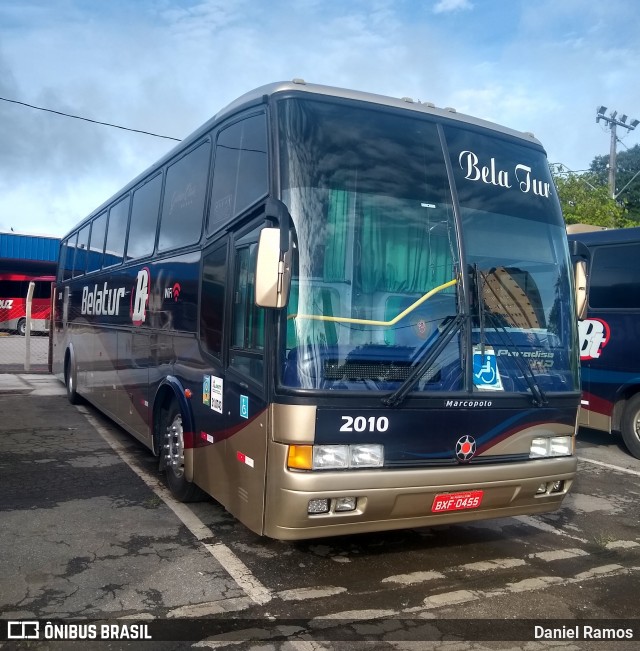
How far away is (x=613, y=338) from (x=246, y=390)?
716 cm

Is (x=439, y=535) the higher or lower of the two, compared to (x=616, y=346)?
lower

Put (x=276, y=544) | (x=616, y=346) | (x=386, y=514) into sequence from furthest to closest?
(x=616, y=346) < (x=276, y=544) < (x=386, y=514)

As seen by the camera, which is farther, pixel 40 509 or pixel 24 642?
pixel 40 509

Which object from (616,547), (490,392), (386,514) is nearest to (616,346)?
(616,547)

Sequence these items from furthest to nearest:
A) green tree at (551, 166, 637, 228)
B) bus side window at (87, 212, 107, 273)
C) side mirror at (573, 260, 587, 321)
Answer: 1. green tree at (551, 166, 637, 228)
2. bus side window at (87, 212, 107, 273)
3. side mirror at (573, 260, 587, 321)

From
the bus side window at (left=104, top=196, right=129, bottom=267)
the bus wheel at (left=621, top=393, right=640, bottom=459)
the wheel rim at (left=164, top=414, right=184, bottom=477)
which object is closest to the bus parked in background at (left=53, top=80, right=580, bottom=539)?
the wheel rim at (left=164, top=414, right=184, bottom=477)

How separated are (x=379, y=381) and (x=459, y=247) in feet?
3.77

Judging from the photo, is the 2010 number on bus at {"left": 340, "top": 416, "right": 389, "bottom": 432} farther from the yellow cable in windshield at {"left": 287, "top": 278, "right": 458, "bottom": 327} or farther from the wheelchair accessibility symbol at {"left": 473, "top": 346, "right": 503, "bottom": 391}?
the wheelchair accessibility symbol at {"left": 473, "top": 346, "right": 503, "bottom": 391}

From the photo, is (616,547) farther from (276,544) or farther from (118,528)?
(118,528)

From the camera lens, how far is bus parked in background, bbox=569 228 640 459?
9.94 m

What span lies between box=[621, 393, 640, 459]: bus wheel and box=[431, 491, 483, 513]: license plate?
5959 millimetres

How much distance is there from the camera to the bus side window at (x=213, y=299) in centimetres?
545

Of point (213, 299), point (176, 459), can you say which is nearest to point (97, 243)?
point (176, 459)

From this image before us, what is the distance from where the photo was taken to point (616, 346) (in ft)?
33.4
